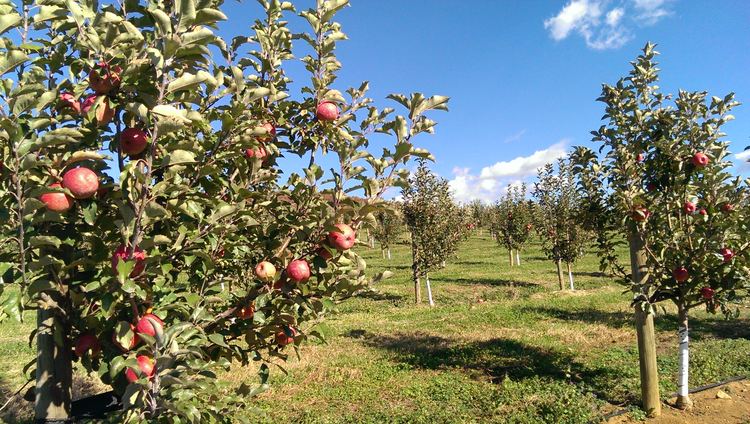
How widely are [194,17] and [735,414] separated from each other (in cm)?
717

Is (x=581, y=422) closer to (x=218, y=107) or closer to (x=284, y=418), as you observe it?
(x=284, y=418)

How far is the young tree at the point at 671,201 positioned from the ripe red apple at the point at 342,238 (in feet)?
13.8

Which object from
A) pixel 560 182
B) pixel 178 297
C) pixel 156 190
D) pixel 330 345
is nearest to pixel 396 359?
pixel 330 345

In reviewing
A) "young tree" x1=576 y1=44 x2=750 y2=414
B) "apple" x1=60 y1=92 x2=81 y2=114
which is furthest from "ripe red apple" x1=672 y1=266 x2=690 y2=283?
"apple" x1=60 y1=92 x2=81 y2=114

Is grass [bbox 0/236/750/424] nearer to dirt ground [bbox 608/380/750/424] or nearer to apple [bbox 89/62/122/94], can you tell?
dirt ground [bbox 608/380/750/424]

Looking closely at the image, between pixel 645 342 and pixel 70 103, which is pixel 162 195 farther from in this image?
pixel 645 342

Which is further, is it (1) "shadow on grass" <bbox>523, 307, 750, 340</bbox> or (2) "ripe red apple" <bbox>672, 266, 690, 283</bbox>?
(1) "shadow on grass" <bbox>523, 307, 750, 340</bbox>

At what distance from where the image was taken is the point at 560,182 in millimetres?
17797

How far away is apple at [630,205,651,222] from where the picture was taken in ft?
16.9

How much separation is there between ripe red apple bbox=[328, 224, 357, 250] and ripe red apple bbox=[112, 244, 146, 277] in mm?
839

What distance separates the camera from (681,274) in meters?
5.30

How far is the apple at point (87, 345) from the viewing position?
7.13 ft

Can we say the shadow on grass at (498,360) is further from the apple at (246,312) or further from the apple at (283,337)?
the apple at (246,312)

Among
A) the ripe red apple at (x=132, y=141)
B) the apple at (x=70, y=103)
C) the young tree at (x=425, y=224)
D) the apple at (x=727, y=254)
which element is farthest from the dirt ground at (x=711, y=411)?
the young tree at (x=425, y=224)
